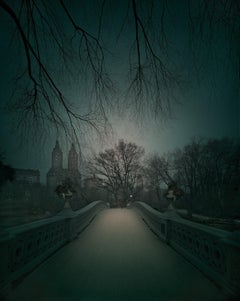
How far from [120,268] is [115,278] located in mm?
460

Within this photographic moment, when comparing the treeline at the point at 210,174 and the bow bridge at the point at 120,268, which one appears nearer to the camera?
the bow bridge at the point at 120,268

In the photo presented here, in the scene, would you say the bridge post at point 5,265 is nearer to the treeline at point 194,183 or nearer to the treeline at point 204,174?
the treeline at point 194,183

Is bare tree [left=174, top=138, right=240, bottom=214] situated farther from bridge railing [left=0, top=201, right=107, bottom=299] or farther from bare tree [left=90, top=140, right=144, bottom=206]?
bare tree [left=90, top=140, right=144, bottom=206]

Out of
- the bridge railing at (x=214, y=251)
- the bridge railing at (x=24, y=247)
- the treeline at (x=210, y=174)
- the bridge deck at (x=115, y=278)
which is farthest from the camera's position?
the treeline at (x=210, y=174)

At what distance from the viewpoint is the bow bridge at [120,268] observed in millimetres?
2602

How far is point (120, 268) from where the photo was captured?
12.1ft

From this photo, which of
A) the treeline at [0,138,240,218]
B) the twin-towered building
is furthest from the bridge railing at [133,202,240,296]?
the twin-towered building

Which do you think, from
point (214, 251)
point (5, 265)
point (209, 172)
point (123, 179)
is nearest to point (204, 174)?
point (209, 172)

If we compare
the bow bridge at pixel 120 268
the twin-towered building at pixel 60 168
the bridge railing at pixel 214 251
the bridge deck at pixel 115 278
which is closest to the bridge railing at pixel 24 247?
the bow bridge at pixel 120 268

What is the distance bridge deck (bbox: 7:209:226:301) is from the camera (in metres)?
2.69

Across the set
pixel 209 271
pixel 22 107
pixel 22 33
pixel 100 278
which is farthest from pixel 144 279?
pixel 22 33

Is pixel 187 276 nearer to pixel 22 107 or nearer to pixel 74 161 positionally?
pixel 74 161

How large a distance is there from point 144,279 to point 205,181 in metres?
4.11

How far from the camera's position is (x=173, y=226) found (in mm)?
5535
